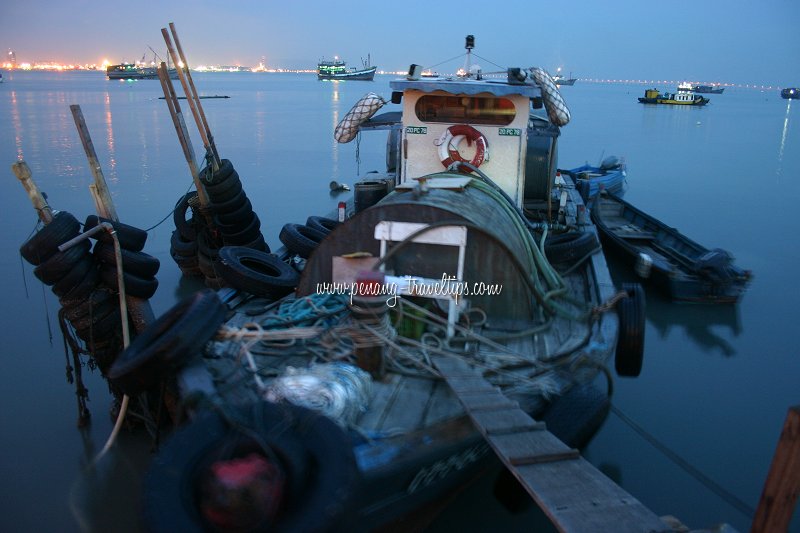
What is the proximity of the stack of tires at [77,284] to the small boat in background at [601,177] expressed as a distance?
43.9 feet

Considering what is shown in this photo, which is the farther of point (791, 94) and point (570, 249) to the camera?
point (791, 94)

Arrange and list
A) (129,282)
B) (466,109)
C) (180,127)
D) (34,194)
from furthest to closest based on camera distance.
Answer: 1. (180,127)
2. (466,109)
3. (129,282)
4. (34,194)

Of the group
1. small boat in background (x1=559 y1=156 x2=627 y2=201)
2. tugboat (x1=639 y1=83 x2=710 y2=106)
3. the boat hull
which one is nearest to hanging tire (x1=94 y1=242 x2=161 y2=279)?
small boat in background (x1=559 y1=156 x2=627 y2=201)

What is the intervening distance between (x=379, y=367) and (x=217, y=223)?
6809mm

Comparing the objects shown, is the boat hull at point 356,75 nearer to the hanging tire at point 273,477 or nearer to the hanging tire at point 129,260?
the hanging tire at point 129,260

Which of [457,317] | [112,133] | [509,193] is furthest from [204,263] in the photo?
[112,133]

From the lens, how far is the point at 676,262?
12.1 m

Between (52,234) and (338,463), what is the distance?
430 cm

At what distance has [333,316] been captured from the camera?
5.47 metres

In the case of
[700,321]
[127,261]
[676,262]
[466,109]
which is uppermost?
[466,109]

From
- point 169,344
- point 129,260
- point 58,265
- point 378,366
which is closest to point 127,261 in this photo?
point 129,260

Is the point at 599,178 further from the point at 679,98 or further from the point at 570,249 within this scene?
the point at 679,98

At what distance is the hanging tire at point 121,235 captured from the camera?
20.3 ft

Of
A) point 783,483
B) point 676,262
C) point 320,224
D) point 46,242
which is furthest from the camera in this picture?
point 676,262
